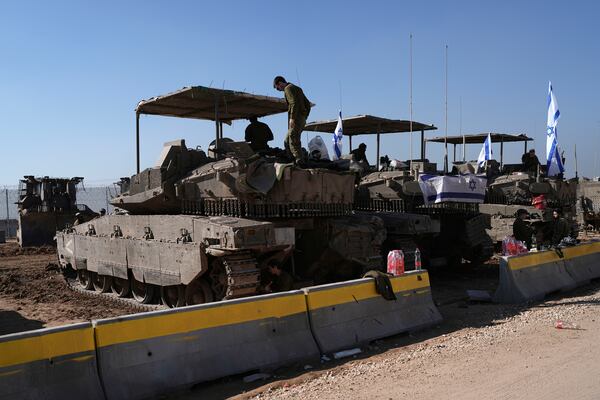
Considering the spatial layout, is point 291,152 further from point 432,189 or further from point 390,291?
point 432,189

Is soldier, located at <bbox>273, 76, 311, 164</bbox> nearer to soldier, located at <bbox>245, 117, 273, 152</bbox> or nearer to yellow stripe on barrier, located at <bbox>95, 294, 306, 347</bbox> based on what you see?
soldier, located at <bbox>245, 117, 273, 152</bbox>

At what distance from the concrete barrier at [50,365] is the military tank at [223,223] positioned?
313 centimetres

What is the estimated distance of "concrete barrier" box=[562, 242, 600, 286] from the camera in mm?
11055

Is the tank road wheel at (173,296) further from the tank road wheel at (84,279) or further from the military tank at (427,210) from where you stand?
the military tank at (427,210)

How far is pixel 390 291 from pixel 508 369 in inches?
78.3

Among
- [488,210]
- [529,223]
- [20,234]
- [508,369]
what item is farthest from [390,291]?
[20,234]

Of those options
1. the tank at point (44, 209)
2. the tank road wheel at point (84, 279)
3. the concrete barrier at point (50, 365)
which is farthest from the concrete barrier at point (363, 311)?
the tank at point (44, 209)

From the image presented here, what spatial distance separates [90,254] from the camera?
11.7 metres

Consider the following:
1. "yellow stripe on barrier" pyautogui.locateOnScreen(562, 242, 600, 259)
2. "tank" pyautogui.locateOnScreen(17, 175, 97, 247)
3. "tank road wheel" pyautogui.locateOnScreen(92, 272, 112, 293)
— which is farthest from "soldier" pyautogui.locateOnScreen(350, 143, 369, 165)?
"tank" pyautogui.locateOnScreen(17, 175, 97, 247)

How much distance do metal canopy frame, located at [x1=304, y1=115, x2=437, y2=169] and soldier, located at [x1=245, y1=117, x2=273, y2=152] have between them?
5.59 meters

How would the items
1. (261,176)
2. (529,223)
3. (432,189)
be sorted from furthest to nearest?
1. (529,223)
2. (432,189)
3. (261,176)

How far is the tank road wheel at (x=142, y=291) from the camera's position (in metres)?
10.1

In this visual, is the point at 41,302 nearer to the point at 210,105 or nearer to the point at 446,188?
the point at 210,105

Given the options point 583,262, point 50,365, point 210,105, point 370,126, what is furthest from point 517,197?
point 50,365
